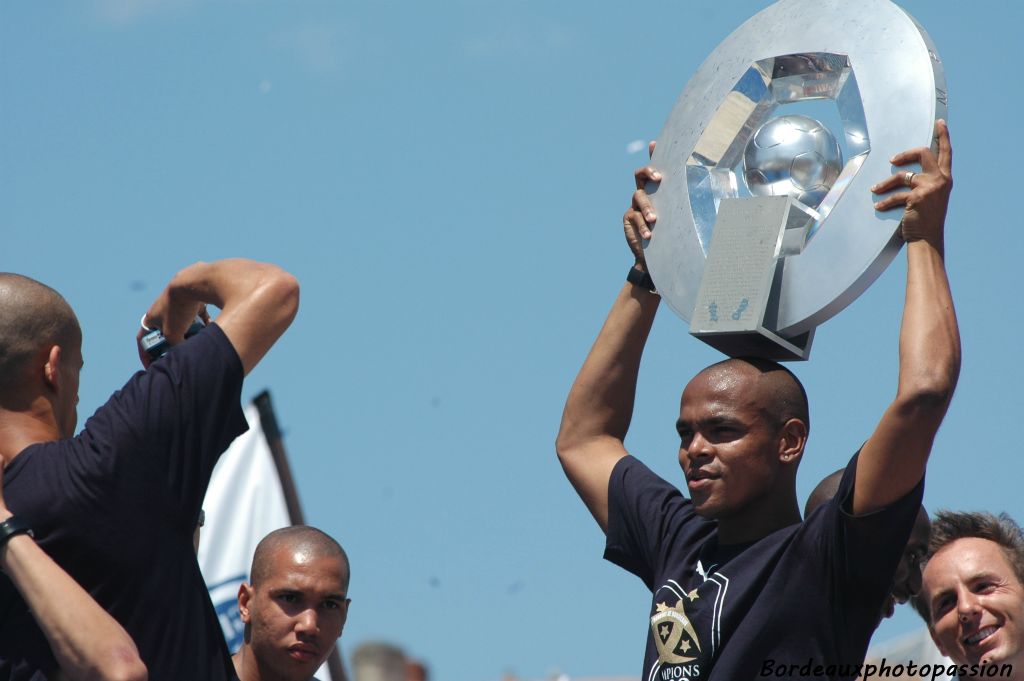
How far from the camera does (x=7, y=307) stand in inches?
176

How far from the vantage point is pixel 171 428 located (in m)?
4.27

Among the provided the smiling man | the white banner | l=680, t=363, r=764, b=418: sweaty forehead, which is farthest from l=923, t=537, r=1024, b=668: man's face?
the white banner

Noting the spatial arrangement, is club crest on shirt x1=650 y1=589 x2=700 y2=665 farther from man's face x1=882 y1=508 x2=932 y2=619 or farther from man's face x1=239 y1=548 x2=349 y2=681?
man's face x1=239 y1=548 x2=349 y2=681

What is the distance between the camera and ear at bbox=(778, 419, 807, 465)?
15.7 feet

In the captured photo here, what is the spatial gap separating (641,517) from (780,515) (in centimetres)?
51

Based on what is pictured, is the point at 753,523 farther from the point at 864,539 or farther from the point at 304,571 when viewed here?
the point at 304,571

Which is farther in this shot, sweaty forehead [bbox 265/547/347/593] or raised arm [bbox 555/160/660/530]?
sweaty forehead [bbox 265/547/347/593]

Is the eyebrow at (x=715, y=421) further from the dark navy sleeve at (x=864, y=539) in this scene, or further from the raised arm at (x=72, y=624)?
the raised arm at (x=72, y=624)

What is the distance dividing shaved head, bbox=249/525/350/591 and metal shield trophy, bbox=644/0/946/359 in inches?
67.9

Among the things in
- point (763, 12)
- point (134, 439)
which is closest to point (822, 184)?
point (763, 12)

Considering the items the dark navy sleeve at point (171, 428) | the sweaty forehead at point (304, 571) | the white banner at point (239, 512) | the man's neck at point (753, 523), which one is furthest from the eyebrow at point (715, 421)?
the white banner at point (239, 512)

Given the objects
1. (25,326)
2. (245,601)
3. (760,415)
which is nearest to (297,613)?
(245,601)

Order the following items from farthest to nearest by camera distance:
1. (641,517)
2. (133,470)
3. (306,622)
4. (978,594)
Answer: (306,622), (978,594), (641,517), (133,470)

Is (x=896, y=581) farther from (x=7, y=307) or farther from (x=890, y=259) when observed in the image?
(x=7, y=307)
